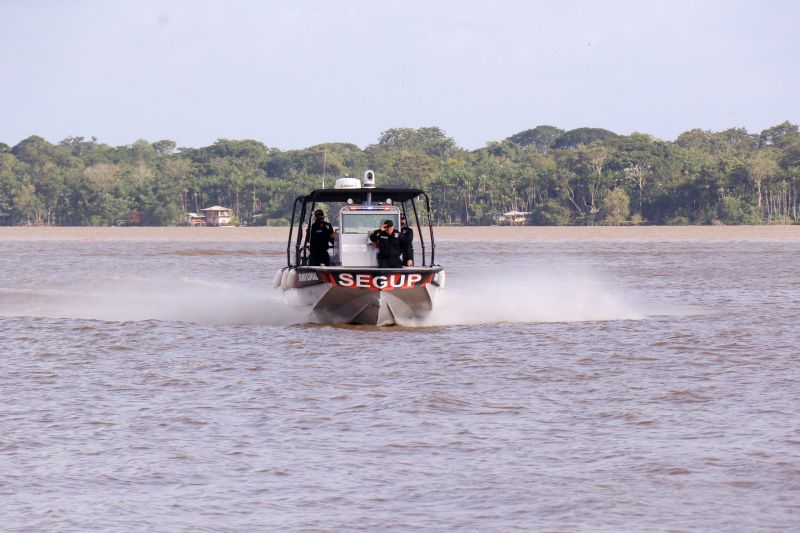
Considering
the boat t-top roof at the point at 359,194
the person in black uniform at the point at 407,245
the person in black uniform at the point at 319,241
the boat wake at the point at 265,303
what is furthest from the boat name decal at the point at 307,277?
the person in black uniform at the point at 407,245

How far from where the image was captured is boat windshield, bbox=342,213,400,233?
22469 millimetres

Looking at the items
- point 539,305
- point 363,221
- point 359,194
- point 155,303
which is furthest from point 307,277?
point 155,303

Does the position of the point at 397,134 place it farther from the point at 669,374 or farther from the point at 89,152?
the point at 669,374

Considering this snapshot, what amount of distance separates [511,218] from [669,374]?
106304mm

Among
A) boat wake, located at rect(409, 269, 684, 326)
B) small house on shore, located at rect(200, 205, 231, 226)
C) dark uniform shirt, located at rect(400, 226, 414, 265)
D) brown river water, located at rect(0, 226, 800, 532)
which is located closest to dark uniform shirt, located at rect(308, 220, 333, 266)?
brown river water, located at rect(0, 226, 800, 532)

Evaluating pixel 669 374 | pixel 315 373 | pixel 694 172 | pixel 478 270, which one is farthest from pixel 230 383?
pixel 694 172

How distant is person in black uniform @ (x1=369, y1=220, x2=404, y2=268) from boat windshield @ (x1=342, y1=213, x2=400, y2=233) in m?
1.08

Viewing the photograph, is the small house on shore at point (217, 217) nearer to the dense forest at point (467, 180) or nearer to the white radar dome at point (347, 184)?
the dense forest at point (467, 180)

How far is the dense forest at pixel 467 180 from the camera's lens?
113 metres

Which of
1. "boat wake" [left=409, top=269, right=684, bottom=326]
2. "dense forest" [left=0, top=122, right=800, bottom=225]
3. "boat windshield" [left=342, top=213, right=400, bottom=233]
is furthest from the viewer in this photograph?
"dense forest" [left=0, top=122, right=800, bottom=225]

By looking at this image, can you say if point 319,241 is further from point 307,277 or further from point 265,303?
point 265,303

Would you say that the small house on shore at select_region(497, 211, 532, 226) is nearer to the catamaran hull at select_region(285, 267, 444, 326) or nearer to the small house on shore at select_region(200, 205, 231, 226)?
the small house on shore at select_region(200, 205, 231, 226)

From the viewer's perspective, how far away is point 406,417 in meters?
13.2

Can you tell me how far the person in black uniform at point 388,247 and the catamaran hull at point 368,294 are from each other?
46cm
